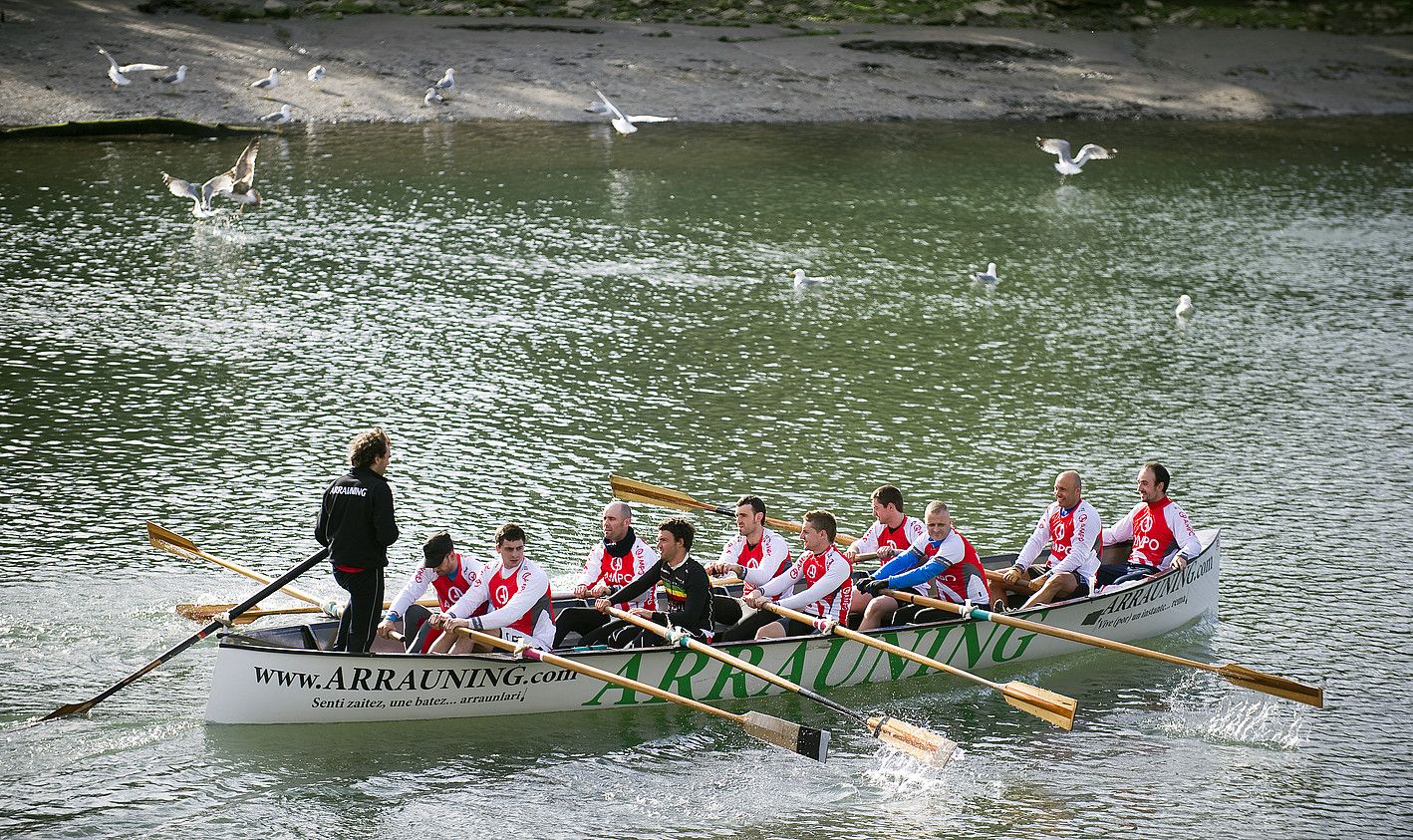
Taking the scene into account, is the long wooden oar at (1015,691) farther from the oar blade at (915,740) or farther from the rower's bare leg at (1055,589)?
the rower's bare leg at (1055,589)

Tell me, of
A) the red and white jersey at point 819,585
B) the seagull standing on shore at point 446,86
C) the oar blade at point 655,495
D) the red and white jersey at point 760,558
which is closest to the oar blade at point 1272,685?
the red and white jersey at point 819,585

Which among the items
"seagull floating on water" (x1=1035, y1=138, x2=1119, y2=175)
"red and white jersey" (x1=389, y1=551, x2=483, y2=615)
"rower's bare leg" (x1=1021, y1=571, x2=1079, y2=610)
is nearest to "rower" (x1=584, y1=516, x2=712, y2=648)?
"red and white jersey" (x1=389, y1=551, x2=483, y2=615)

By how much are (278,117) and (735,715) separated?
1039 inches

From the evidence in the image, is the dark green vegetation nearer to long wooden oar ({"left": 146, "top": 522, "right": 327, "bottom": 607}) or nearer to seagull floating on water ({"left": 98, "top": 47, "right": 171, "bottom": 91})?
seagull floating on water ({"left": 98, "top": 47, "right": 171, "bottom": 91})

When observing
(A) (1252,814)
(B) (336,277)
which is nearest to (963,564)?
(A) (1252,814)

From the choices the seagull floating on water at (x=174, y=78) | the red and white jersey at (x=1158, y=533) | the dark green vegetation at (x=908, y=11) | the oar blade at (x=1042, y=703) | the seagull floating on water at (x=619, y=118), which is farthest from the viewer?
the dark green vegetation at (x=908, y=11)

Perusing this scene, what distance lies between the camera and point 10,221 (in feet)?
85.8

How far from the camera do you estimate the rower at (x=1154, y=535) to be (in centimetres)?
1399

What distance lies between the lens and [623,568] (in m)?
13.0

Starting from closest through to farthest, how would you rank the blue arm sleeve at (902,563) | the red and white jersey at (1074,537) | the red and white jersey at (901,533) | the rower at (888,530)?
the blue arm sleeve at (902,563) < the red and white jersey at (1074,537) < the rower at (888,530) < the red and white jersey at (901,533)

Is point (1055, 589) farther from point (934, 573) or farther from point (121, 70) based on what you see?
point (121, 70)

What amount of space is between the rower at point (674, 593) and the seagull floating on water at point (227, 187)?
16595 mm

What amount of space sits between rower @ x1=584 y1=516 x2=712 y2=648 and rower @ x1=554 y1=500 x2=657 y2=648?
86mm

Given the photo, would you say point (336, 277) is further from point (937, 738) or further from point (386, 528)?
point (937, 738)
